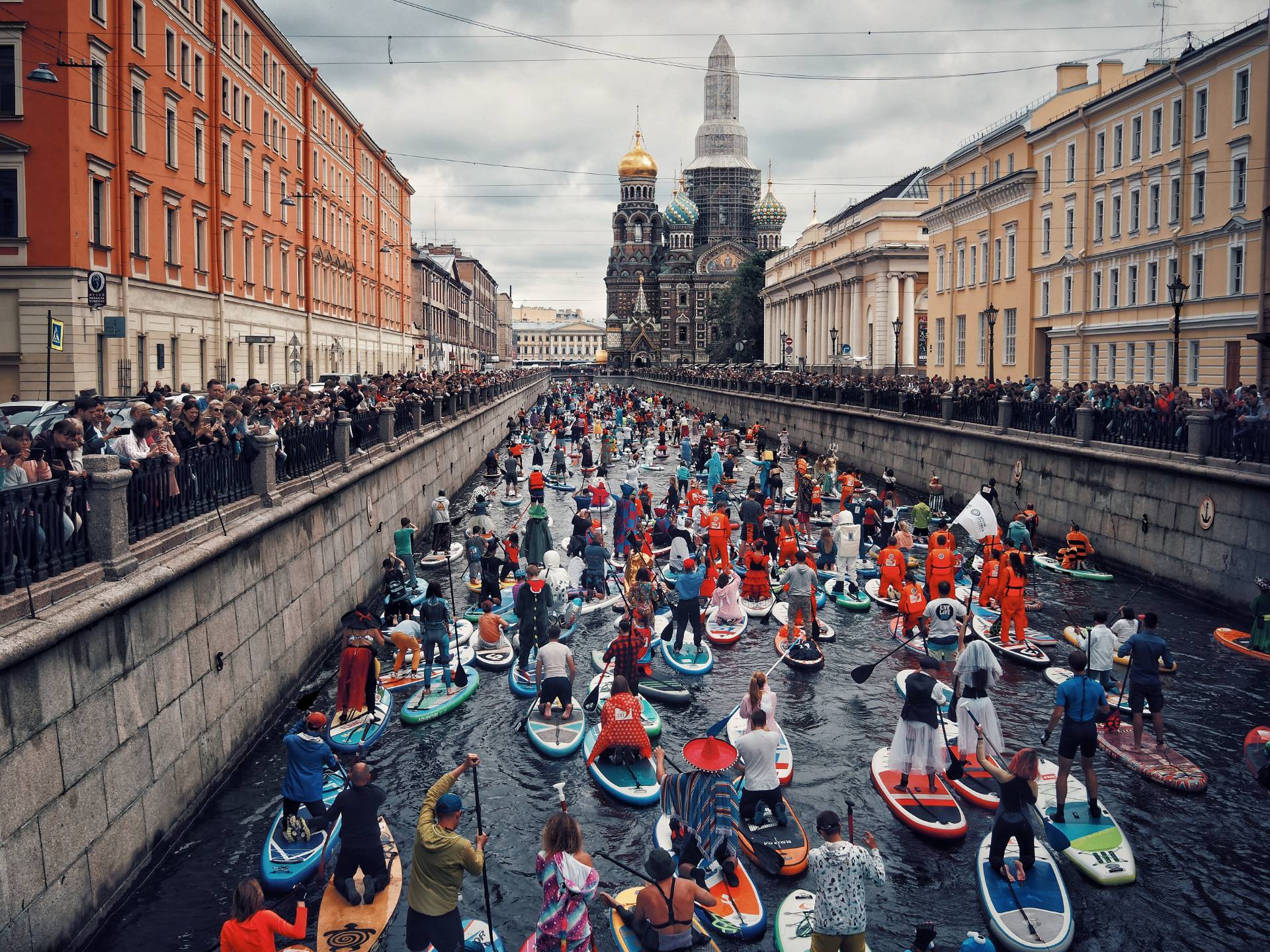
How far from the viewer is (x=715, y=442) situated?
42125 mm

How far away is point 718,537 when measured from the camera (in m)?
20.7

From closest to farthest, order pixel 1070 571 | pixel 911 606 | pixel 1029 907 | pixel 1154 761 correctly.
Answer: pixel 1029 907 → pixel 1154 761 → pixel 911 606 → pixel 1070 571

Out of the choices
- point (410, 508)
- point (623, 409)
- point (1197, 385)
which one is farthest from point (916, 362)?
point (410, 508)

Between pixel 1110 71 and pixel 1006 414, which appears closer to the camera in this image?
pixel 1006 414

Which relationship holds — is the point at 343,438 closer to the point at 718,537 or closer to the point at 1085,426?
the point at 718,537

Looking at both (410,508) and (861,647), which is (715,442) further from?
(861,647)

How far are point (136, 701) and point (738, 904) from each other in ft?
18.6

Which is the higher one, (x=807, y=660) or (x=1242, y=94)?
(x=1242, y=94)

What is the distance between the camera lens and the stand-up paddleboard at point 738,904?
28.7 feet

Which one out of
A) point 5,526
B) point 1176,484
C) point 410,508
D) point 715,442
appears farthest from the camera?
point 715,442

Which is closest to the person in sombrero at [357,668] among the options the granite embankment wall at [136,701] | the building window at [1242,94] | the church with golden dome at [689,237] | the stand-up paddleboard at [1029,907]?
the granite embankment wall at [136,701]

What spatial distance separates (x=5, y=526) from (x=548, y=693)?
22.1 ft

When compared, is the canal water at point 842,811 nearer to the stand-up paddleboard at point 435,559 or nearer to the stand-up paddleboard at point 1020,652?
the stand-up paddleboard at point 1020,652

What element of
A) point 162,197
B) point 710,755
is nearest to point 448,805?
point 710,755
